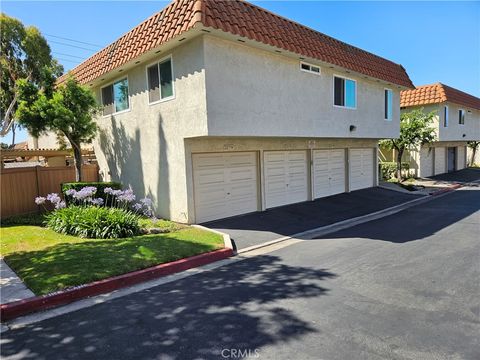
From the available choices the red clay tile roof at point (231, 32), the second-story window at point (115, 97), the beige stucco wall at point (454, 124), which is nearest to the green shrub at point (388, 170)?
the beige stucco wall at point (454, 124)

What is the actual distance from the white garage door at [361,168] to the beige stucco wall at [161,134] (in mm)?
10228

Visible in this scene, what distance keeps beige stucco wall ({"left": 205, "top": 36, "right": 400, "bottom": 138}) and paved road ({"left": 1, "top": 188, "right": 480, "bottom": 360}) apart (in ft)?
14.9

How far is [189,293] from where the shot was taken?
531 cm

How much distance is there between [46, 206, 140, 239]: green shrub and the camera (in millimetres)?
8586

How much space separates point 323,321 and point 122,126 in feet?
36.4

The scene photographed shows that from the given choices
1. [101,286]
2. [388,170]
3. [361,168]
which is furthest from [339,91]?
[388,170]

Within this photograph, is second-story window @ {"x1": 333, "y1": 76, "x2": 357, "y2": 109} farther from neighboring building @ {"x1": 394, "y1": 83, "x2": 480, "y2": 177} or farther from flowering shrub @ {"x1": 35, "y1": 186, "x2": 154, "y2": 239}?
neighboring building @ {"x1": 394, "y1": 83, "x2": 480, "y2": 177}

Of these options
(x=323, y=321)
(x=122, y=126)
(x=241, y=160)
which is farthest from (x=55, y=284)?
(x=122, y=126)

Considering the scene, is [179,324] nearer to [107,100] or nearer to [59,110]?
[59,110]

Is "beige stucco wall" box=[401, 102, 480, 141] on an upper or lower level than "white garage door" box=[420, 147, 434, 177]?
upper

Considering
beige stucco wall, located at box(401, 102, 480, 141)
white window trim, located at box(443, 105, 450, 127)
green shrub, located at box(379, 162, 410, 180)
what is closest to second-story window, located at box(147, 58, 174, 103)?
green shrub, located at box(379, 162, 410, 180)

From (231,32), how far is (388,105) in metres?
11.6

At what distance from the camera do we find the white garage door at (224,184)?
10320mm

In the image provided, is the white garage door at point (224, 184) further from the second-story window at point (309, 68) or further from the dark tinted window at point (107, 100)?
the dark tinted window at point (107, 100)
